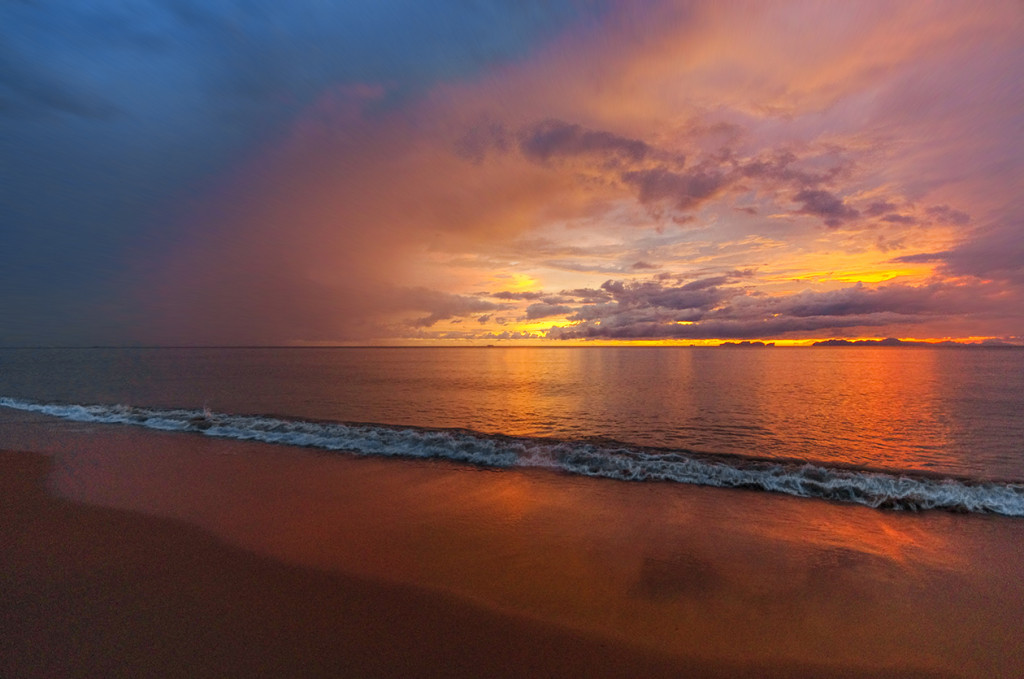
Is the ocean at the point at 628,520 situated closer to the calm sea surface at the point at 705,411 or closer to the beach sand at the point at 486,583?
the beach sand at the point at 486,583

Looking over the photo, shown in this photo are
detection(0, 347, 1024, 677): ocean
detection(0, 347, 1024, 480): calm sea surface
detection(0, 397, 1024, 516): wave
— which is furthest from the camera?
detection(0, 347, 1024, 480): calm sea surface

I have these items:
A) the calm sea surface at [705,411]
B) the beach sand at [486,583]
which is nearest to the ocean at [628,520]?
the beach sand at [486,583]

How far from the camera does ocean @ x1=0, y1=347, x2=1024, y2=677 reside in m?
5.59

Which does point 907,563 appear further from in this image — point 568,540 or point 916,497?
point 568,540

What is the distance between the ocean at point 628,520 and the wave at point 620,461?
0.36 feet

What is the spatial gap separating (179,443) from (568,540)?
52.2ft

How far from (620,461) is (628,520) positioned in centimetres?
510

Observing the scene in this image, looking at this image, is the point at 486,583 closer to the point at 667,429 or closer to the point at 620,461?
the point at 620,461

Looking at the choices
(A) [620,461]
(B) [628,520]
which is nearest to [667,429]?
(A) [620,461]

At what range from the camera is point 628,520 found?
9391 millimetres

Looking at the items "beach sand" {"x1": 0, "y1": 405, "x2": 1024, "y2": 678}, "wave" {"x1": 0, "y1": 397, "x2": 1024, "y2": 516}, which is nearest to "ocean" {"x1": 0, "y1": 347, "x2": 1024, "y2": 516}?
"wave" {"x1": 0, "y1": 397, "x2": 1024, "y2": 516}

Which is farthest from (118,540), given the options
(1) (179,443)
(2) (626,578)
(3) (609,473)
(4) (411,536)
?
(3) (609,473)

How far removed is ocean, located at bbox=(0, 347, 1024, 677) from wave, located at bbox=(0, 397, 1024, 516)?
11cm

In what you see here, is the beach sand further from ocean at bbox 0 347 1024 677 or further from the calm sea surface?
the calm sea surface
